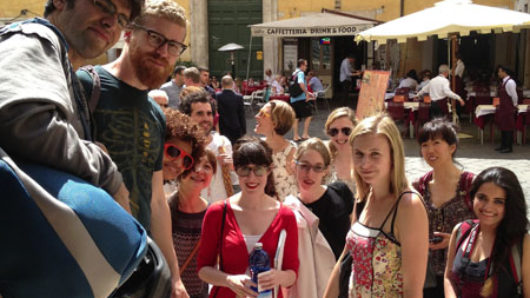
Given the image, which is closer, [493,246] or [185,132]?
[493,246]

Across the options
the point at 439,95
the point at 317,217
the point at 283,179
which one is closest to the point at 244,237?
the point at 317,217

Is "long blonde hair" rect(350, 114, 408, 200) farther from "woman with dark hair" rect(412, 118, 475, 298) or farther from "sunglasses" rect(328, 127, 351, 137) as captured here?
"sunglasses" rect(328, 127, 351, 137)

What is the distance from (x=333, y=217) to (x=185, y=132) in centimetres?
103

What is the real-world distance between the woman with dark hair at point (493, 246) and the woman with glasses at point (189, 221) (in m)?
1.42

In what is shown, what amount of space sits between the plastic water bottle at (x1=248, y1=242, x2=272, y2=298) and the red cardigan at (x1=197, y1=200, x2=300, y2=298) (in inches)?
5.4

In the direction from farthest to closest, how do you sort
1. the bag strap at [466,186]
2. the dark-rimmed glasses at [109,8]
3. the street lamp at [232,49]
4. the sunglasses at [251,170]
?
the street lamp at [232,49] < the bag strap at [466,186] < the sunglasses at [251,170] < the dark-rimmed glasses at [109,8]

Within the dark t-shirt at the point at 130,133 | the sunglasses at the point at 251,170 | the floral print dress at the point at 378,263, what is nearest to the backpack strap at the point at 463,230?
the floral print dress at the point at 378,263

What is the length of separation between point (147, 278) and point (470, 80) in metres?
18.1

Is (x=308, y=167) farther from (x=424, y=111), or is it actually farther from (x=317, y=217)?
(x=424, y=111)

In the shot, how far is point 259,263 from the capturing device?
2.39 meters

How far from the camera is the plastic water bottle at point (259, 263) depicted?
2.37 m

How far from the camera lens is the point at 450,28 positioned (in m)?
10.4

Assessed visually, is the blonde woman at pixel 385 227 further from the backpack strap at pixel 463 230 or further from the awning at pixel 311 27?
the awning at pixel 311 27

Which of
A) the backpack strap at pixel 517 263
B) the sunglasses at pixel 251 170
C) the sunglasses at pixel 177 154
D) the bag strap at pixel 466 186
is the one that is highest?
the sunglasses at pixel 177 154
